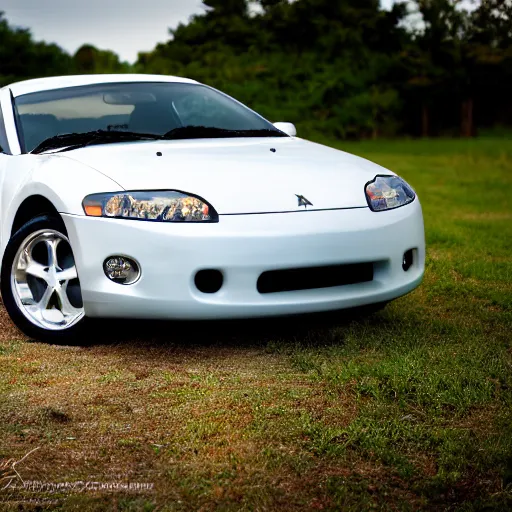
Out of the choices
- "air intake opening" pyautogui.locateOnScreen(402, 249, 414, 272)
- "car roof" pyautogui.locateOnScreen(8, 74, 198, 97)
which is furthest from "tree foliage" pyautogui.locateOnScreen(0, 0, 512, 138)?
"air intake opening" pyautogui.locateOnScreen(402, 249, 414, 272)

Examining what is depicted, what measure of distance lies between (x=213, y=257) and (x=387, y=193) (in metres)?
1.09

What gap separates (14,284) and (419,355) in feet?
6.74

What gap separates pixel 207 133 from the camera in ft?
17.2

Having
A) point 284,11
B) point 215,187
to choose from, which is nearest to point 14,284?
point 215,187

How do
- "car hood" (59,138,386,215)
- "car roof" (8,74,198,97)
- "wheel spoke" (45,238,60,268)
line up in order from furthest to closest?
"car roof" (8,74,198,97)
"wheel spoke" (45,238,60,268)
"car hood" (59,138,386,215)

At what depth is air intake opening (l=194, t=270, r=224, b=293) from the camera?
159 inches

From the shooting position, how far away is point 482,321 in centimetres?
488

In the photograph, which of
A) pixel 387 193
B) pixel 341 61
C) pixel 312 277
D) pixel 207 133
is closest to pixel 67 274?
pixel 312 277

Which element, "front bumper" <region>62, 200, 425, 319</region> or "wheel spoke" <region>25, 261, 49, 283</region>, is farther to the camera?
"wheel spoke" <region>25, 261, 49, 283</region>

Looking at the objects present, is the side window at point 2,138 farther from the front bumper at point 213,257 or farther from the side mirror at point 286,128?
the side mirror at point 286,128

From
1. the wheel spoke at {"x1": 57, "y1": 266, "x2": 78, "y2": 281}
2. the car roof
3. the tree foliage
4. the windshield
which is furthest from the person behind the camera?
the tree foliage

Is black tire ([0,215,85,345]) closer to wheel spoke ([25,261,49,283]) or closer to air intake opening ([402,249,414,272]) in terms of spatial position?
wheel spoke ([25,261,49,283])

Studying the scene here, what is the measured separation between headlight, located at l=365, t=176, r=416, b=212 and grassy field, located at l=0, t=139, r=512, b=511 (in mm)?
662

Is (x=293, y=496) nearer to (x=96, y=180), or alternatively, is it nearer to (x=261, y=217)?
Answer: (x=261, y=217)
